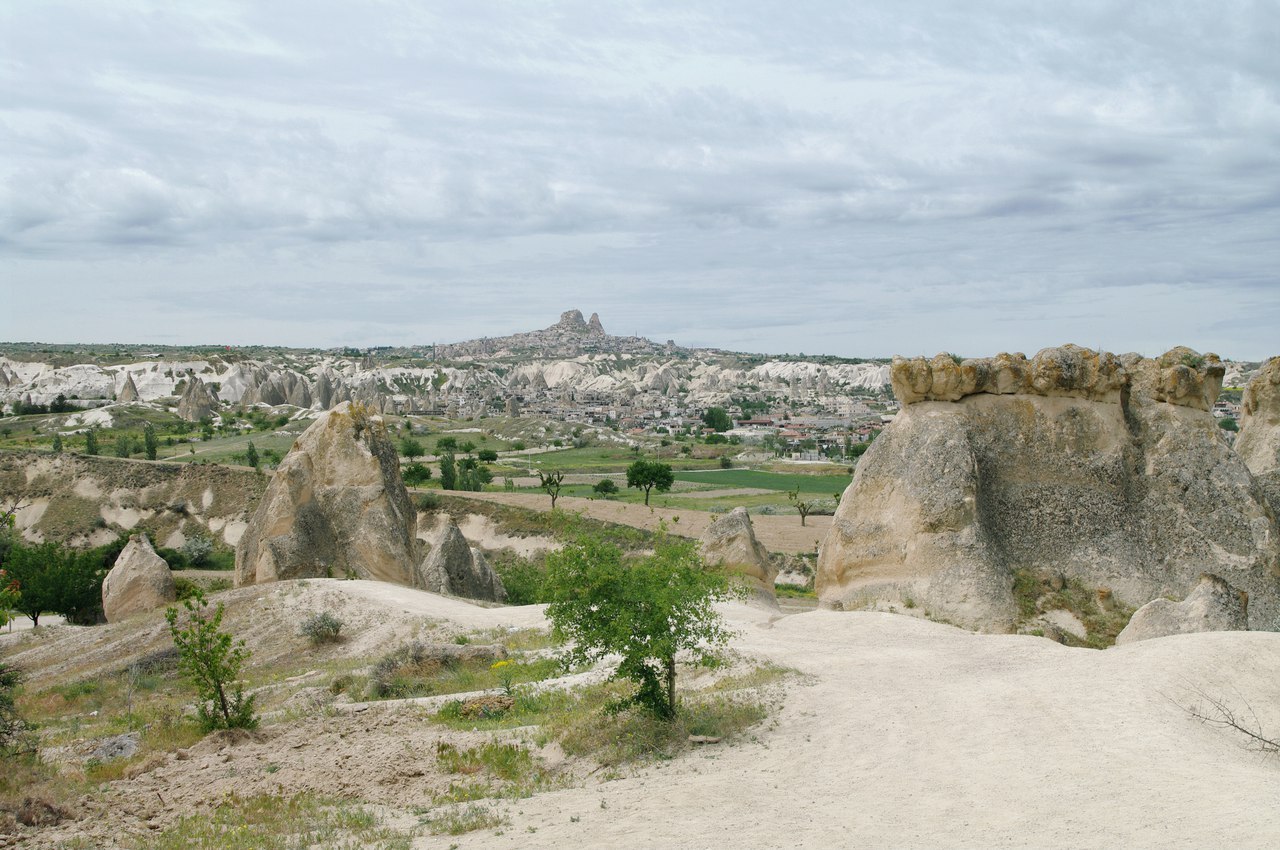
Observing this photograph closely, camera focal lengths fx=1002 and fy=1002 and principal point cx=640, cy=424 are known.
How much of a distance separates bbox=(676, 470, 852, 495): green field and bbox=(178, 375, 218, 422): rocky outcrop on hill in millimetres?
48471

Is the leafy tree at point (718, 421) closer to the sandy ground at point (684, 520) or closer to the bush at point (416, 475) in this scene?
the bush at point (416, 475)

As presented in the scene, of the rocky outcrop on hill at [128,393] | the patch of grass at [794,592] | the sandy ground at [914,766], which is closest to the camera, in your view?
the sandy ground at [914,766]

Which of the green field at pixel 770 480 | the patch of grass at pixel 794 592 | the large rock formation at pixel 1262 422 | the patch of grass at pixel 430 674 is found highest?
the large rock formation at pixel 1262 422

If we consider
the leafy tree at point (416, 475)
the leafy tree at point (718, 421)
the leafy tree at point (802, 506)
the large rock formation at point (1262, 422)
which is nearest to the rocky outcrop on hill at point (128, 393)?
the leafy tree at point (416, 475)

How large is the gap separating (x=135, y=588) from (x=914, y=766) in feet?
69.7

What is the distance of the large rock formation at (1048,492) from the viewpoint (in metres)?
18.8

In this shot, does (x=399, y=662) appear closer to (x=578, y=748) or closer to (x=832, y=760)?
(x=578, y=748)

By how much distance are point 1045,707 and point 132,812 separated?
9853mm

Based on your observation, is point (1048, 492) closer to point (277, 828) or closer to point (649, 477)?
point (277, 828)

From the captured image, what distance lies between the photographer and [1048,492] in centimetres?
1973

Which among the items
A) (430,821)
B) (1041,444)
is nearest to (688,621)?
(430,821)

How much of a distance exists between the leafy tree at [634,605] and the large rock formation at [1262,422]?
60.0 feet

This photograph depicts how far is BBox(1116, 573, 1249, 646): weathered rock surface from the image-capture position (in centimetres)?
1492

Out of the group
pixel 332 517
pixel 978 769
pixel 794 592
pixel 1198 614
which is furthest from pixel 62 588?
pixel 1198 614
